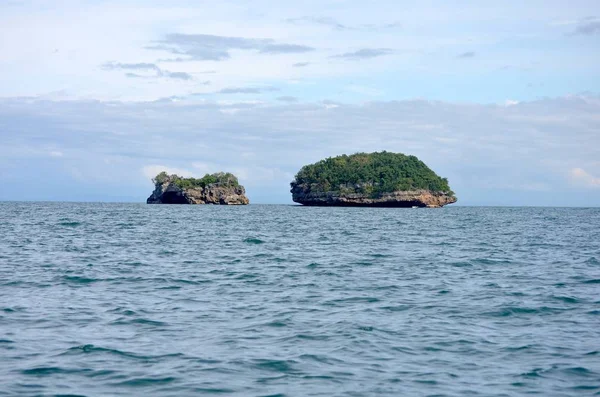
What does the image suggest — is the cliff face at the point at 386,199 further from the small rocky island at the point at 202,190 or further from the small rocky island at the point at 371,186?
the small rocky island at the point at 202,190

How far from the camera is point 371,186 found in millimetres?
175000

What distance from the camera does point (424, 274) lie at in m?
24.2

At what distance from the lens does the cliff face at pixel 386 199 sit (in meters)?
170

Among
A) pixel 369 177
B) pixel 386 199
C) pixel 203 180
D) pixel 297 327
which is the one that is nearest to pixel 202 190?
pixel 203 180

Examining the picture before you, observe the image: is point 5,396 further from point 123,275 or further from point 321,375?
point 123,275

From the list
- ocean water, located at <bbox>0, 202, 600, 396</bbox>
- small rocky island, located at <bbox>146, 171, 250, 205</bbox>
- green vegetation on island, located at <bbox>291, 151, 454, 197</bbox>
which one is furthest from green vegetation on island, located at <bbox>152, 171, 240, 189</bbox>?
ocean water, located at <bbox>0, 202, 600, 396</bbox>

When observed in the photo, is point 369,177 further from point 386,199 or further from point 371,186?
point 386,199

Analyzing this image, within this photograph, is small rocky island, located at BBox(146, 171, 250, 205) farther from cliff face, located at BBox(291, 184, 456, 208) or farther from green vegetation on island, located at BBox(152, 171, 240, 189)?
cliff face, located at BBox(291, 184, 456, 208)

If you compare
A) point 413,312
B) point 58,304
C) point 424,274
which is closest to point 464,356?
point 413,312

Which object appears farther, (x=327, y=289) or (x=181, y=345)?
(x=327, y=289)

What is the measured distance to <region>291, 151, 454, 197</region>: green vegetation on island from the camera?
17388 centimetres

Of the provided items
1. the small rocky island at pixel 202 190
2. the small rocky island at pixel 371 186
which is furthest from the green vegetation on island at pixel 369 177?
the small rocky island at pixel 202 190

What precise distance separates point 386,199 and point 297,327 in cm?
15735

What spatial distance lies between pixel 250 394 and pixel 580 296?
1289 cm
